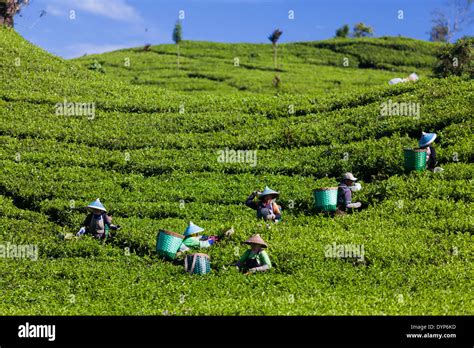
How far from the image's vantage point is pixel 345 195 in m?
19.9

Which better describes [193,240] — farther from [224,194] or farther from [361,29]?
[361,29]

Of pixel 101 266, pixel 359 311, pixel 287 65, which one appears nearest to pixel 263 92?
pixel 287 65

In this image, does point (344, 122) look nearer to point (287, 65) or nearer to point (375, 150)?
point (375, 150)

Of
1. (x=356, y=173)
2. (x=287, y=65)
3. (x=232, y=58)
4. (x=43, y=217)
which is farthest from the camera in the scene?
(x=232, y=58)

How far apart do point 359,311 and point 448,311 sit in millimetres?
1541

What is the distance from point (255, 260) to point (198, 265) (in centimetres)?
131

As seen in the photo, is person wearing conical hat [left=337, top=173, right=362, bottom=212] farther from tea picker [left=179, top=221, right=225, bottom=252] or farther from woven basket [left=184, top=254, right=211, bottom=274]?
woven basket [left=184, top=254, right=211, bottom=274]

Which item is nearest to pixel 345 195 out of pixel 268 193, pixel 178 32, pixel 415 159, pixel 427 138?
pixel 268 193

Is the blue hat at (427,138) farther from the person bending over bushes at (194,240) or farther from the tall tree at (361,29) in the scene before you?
the tall tree at (361,29)

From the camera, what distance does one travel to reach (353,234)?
17.4m

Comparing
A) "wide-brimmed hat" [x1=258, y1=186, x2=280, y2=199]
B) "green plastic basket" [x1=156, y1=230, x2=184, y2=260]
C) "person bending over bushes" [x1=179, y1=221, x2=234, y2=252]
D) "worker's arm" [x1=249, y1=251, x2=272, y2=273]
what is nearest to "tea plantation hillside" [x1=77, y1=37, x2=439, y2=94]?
"wide-brimmed hat" [x1=258, y1=186, x2=280, y2=199]

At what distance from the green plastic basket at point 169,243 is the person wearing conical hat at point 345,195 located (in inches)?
214

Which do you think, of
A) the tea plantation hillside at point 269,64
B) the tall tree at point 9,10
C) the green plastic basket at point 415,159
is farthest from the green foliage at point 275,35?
the green plastic basket at point 415,159

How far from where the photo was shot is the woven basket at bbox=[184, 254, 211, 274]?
15.6m
